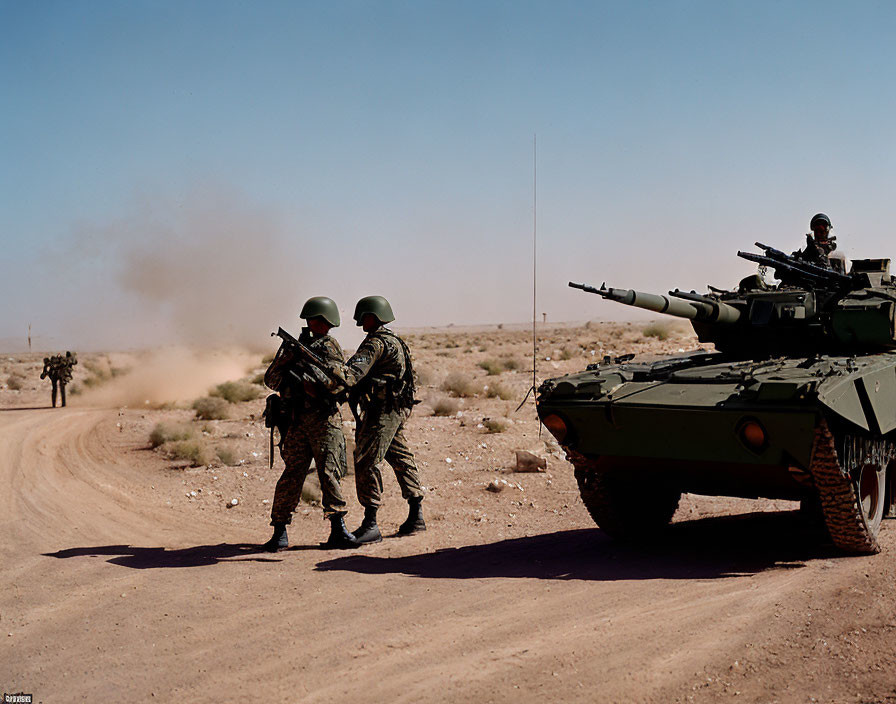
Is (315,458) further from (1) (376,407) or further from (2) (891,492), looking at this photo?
(2) (891,492)

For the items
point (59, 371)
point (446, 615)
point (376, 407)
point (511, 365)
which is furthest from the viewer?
point (511, 365)

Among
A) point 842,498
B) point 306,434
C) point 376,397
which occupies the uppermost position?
point 376,397

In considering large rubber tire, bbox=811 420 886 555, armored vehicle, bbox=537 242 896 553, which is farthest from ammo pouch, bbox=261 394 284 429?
large rubber tire, bbox=811 420 886 555

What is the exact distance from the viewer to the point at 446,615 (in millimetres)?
5383

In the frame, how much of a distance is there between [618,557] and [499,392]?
39.5ft

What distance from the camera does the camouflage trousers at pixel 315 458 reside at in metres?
7.28

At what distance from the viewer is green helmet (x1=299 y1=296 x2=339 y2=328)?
7.51 meters

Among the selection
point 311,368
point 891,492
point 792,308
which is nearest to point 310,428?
point 311,368

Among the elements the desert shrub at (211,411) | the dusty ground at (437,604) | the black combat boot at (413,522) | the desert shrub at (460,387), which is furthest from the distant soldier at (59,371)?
the black combat boot at (413,522)

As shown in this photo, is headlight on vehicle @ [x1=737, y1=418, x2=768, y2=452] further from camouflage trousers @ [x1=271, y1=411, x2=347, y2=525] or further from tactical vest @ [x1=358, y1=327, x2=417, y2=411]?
camouflage trousers @ [x1=271, y1=411, x2=347, y2=525]

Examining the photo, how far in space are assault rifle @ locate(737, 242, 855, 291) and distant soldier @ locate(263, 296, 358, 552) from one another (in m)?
4.13

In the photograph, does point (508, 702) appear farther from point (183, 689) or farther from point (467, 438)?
point (467, 438)

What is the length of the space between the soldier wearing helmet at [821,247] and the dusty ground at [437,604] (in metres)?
2.61

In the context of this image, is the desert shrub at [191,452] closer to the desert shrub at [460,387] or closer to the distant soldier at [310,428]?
the distant soldier at [310,428]
